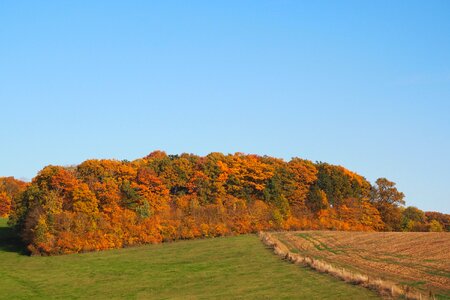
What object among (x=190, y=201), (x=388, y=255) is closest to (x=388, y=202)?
(x=190, y=201)

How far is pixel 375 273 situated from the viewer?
41438 mm

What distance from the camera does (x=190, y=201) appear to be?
103812 mm

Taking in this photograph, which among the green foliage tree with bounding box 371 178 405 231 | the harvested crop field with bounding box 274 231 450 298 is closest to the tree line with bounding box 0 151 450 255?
the green foliage tree with bounding box 371 178 405 231

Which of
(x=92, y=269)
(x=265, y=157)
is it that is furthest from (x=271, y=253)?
(x=265, y=157)

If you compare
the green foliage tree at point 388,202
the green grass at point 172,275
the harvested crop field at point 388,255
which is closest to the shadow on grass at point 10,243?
the green grass at point 172,275

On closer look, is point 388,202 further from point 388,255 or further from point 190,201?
point 388,255

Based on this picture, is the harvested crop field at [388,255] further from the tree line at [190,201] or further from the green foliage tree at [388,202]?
the green foliage tree at [388,202]

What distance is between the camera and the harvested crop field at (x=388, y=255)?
125ft

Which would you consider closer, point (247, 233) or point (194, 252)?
point (194, 252)

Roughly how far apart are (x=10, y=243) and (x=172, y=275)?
52428mm

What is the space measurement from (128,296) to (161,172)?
66246mm

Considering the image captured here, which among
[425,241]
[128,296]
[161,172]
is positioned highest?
[161,172]

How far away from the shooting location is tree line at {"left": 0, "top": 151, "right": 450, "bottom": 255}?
87938 millimetres

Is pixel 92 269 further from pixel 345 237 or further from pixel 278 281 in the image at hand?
pixel 345 237
